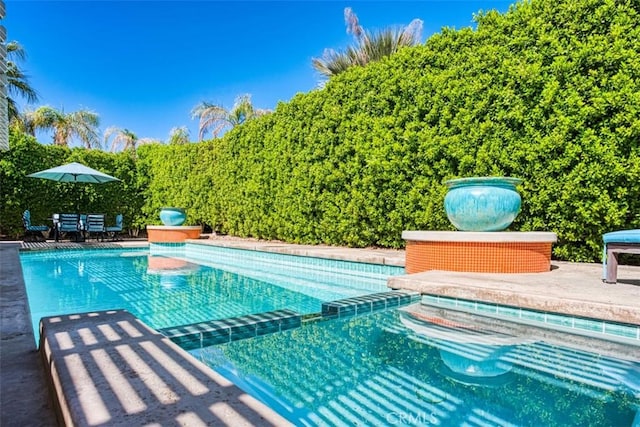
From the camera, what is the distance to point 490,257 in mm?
4520

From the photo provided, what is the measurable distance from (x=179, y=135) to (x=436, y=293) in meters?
27.7

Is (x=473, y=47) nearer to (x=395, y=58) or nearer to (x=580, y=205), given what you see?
(x=395, y=58)

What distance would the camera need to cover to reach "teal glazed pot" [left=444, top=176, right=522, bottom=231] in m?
4.57

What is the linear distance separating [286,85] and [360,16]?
306 inches

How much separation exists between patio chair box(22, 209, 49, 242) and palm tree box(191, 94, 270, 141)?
14005 mm

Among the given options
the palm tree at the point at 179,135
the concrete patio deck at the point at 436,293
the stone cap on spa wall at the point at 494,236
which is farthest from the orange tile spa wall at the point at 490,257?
the palm tree at the point at 179,135

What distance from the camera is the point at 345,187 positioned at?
8266mm

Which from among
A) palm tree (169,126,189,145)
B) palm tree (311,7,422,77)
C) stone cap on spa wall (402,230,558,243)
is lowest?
stone cap on spa wall (402,230,558,243)

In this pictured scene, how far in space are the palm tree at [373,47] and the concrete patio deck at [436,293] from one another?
13.1m

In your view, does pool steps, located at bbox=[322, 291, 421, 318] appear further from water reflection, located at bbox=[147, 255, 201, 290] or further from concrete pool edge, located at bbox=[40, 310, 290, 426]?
water reflection, located at bbox=[147, 255, 201, 290]

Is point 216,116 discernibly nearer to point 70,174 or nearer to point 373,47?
point 373,47

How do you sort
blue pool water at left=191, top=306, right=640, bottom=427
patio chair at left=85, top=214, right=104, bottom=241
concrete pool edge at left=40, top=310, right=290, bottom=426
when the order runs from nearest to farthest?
concrete pool edge at left=40, top=310, right=290, bottom=426 < blue pool water at left=191, top=306, right=640, bottom=427 < patio chair at left=85, top=214, right=104, bottom=241

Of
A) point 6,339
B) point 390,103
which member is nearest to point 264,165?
point 390,103

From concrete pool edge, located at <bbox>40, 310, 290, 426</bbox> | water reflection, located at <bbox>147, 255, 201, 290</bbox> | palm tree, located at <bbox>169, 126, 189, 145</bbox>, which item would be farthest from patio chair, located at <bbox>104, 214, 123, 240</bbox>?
palm tree, located at <bbox>169, 126, 189, 145</bbox>
